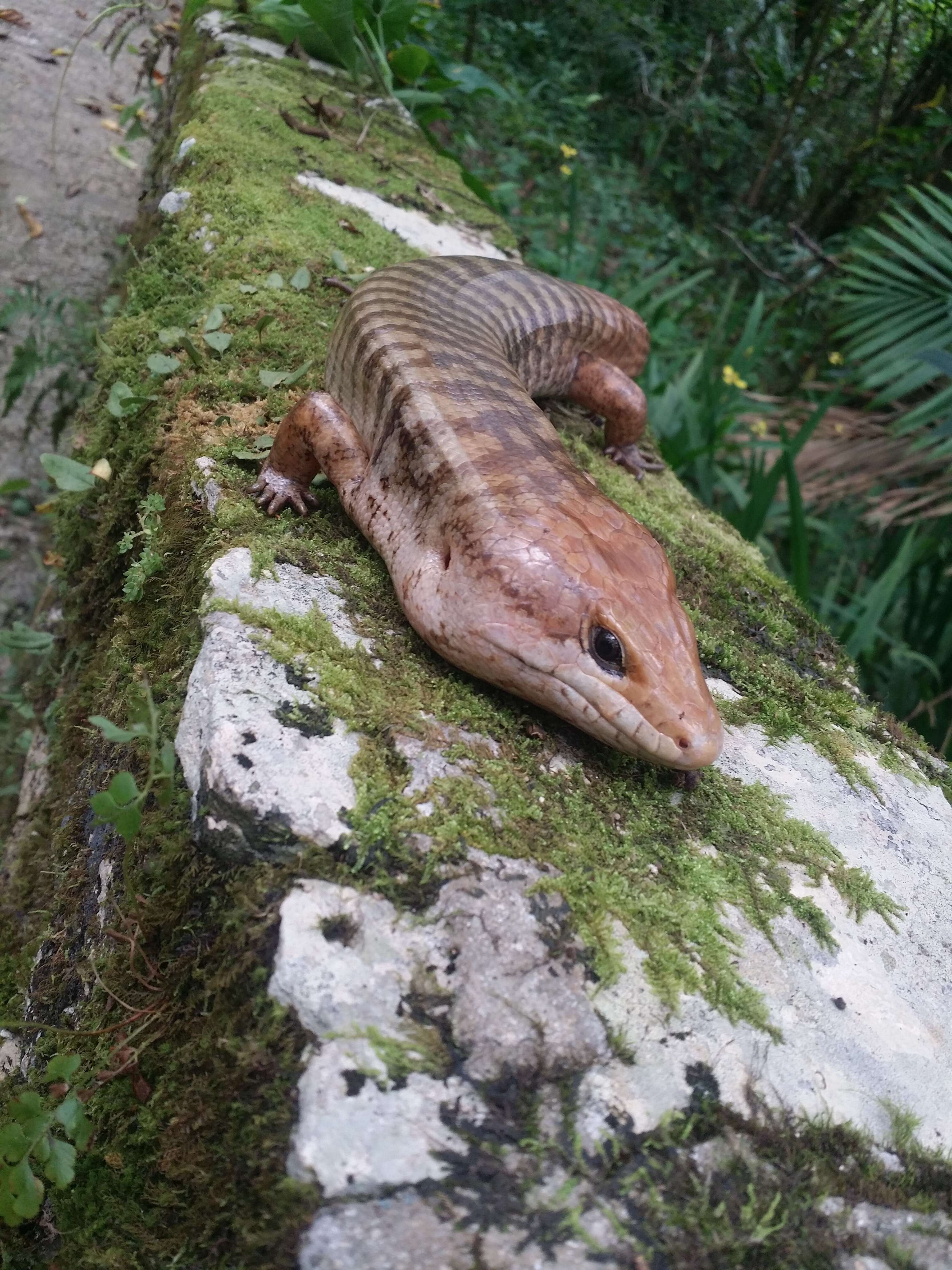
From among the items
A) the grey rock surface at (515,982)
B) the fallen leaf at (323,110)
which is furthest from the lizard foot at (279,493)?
the fallen leaf at (323,110)

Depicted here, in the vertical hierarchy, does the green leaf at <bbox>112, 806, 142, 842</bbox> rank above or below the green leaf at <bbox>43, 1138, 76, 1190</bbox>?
above

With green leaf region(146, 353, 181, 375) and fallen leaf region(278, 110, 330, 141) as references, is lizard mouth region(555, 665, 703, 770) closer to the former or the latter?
green leaf region(146, 353, 181, 375)

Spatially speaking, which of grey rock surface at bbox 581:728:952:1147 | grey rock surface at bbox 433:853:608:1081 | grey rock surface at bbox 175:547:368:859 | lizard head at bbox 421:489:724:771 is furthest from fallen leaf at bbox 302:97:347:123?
grey rock surface at bbox 433:853:608:1081

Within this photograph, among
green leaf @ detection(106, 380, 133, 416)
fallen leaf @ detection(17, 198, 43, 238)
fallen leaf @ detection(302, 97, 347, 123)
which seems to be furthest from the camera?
fallen leaf @ detection(17, 198, 43, 238)

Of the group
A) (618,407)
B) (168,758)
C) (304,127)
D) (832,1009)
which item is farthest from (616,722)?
(304,127)

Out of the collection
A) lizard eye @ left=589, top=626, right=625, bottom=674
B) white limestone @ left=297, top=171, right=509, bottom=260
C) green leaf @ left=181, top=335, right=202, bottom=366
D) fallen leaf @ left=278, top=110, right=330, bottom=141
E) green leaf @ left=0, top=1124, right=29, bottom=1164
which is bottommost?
green leaf @ left=0, top=1124, right=29, bottom=1164

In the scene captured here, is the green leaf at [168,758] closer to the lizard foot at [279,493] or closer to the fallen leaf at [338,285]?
the lizard foot at [279,493]

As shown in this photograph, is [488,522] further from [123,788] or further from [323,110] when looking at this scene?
[323,110]
